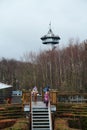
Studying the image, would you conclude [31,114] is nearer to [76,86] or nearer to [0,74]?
[76,86]

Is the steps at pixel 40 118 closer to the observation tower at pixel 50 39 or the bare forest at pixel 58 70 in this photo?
the bare forest at pixel 58 70

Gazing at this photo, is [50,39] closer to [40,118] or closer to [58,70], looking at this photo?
[58,70]

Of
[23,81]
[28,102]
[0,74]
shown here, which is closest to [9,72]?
[0,74]

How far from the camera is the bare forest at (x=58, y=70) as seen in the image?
75.3 m

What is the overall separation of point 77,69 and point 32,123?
4910cm

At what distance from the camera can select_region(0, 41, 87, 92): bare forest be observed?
75312mm

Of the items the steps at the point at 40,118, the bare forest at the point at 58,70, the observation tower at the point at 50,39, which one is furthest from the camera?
the observation tower at the point at 50,39

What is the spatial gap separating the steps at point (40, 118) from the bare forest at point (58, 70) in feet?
117

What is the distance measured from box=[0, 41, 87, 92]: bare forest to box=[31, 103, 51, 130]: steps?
35630 mm

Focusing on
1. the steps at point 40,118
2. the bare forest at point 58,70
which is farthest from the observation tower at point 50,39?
the steps at point 40,118

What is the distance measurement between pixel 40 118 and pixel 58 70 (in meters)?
54.4

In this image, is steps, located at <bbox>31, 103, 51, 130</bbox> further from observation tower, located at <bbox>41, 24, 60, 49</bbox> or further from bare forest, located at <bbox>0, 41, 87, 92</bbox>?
observation tower, located at <bbox>41, 24, 60, 49</bbox>

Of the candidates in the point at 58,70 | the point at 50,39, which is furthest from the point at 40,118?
the point at 50,39

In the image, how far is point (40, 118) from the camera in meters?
29.6
